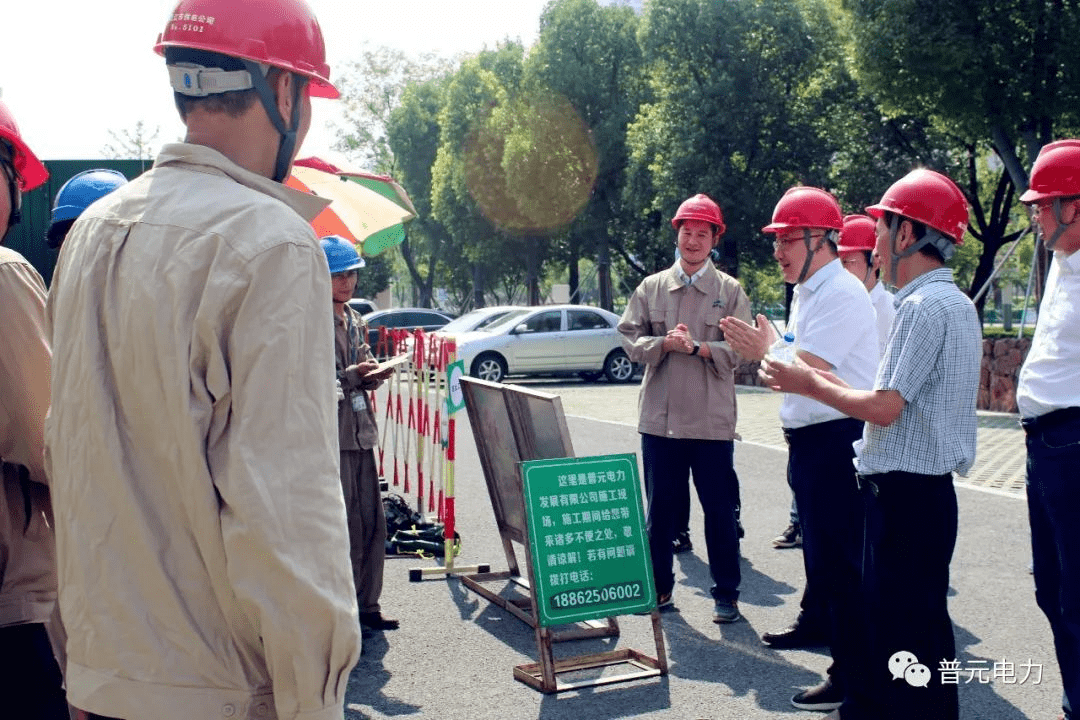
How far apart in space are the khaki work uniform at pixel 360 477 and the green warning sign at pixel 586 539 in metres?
1.04

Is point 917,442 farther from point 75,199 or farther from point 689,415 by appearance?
point 75,199

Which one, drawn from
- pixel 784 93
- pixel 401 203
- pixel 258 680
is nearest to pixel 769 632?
pixel 401 203

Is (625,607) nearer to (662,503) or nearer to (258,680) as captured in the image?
(662,503)

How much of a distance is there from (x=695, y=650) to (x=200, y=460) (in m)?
4.37

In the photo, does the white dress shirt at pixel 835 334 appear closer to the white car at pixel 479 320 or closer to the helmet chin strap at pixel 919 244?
the helmet chin strap at pixel 919 244

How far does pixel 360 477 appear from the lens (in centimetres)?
598

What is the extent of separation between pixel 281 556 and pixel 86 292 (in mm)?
529

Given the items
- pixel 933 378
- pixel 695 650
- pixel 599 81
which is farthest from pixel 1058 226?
pixel 599 81

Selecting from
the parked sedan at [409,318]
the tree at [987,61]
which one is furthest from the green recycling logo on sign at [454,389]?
the parked sedan at [409,318]

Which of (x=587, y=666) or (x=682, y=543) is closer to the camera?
(x=587, y=666)

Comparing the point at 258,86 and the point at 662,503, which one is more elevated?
the point at 258,86

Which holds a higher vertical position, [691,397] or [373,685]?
[691,397]

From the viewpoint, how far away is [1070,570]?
4031 millimetres

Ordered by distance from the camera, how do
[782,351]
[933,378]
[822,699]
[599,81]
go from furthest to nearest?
[599,81] → [822,699] → [782,351] → [933,378]
